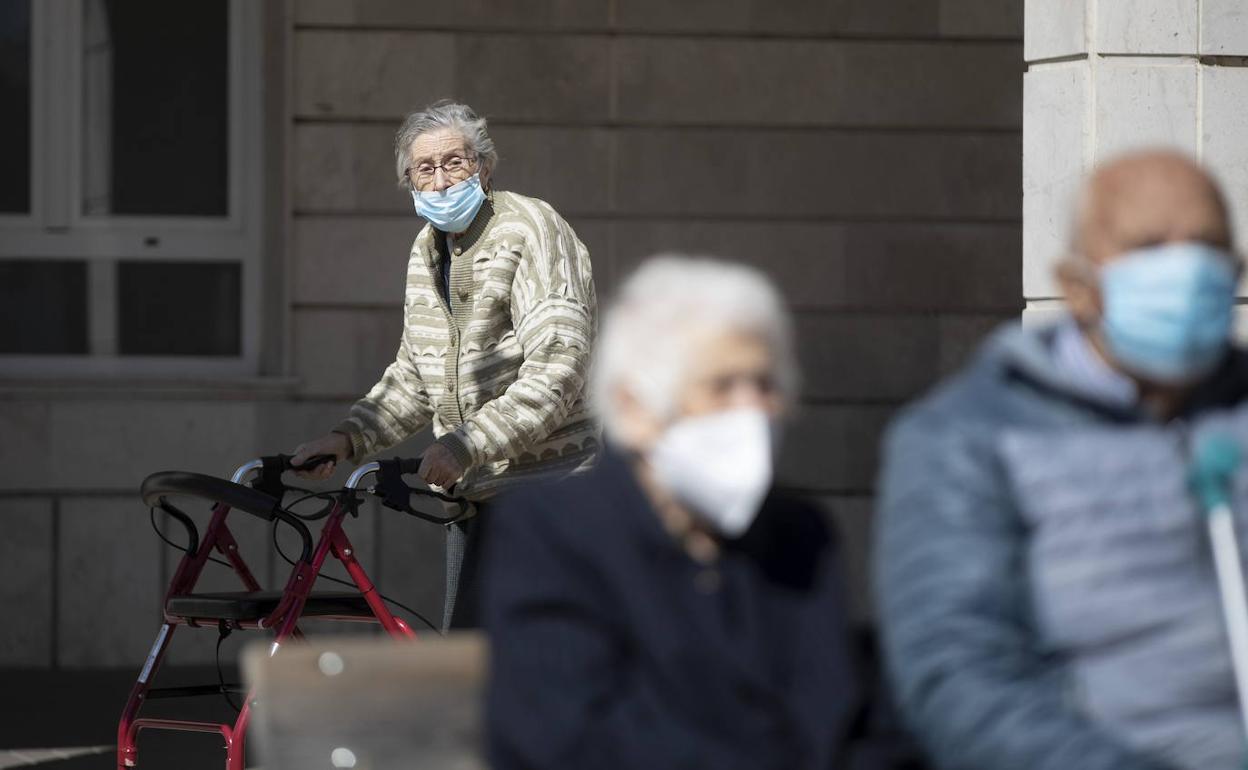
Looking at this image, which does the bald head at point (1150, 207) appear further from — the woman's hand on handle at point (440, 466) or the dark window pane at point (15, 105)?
the dark window pane at point (15, 105)

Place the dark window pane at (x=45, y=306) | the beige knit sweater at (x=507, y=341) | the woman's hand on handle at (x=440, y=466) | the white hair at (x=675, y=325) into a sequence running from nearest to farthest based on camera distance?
the white hair at (x=675, y=325) → the woman's hand on handle at (x=440, y=466) → the beige knit sweater at (x=507, y=341) → the dark window pane at (x=45, y=306)

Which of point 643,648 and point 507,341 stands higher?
point 507,341

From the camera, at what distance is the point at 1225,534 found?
2.51 m

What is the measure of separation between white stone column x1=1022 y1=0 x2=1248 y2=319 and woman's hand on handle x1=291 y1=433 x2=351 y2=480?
177 cm

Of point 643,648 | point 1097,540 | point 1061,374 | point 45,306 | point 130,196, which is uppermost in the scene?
point 130,196

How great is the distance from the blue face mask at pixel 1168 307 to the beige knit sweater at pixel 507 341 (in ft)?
7.82

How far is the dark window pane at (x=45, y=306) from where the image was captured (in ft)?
29.0

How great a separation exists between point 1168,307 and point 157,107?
6969 millimetres

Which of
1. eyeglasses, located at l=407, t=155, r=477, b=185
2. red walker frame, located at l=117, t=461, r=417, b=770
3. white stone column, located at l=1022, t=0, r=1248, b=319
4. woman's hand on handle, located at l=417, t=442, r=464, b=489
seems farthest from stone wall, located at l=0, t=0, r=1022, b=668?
woman's hand on handle, located at l=417, t=442, r=464, b=489

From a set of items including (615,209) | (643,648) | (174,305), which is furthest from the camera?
(174,305)

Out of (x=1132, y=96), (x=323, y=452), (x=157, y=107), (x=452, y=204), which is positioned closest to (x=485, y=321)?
(x=452, y=204)

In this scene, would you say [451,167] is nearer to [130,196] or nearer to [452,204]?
[452,204]

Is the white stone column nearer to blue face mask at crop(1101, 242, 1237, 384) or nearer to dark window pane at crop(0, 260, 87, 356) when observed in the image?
blue face mask at crop(1101, 242, 1237, 384)

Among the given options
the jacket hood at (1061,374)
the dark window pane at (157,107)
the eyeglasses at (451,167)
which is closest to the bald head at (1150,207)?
the jacket hood at (1061,374)
